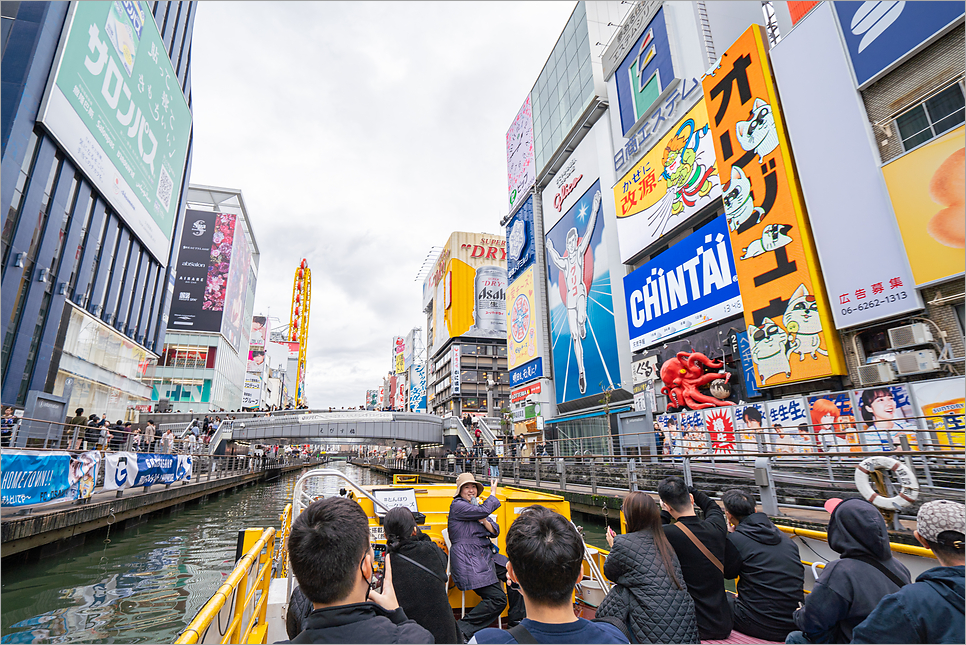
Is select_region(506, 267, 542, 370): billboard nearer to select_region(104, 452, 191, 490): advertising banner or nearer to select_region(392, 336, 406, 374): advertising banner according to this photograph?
select_region(104, 452, 191, 490): advertising banner

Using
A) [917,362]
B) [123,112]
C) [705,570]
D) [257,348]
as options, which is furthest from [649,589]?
[257,348]

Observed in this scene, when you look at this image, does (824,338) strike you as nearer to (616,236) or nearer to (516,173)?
(616,236)

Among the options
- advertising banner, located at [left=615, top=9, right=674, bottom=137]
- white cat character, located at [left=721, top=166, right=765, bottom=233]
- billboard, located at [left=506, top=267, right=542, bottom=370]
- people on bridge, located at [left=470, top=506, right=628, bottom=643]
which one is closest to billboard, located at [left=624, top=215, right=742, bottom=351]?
white cat character, located at [left=721, top=166, right=765, bottom=233]

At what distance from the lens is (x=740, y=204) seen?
19.0m

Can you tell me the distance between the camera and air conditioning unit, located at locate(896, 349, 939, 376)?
12.4 metres

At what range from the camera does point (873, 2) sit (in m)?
14.3

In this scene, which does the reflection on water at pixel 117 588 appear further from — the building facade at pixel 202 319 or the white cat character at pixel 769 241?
the building facade at pixel 202 319

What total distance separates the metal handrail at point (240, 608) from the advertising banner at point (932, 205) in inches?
648

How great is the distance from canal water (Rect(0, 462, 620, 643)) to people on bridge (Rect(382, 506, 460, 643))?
428 centimetres

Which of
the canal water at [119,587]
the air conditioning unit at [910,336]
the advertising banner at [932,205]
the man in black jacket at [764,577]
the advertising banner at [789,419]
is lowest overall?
the canal water at [119,587]

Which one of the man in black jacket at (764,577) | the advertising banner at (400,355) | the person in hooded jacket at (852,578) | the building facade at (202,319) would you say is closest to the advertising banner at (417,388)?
the advertising banner at (400,355)

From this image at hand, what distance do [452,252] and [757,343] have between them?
61088 millimetres

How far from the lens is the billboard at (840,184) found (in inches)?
533

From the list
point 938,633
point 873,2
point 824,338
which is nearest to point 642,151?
point 873,2
